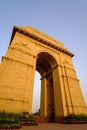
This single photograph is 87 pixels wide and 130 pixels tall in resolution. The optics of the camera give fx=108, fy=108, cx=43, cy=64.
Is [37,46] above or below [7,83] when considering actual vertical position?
above

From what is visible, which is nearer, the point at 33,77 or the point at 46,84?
the point at 33,77

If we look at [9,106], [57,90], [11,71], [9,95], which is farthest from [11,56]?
[57,90]

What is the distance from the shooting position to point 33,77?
1348 centimetres

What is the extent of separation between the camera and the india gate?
34.8 feet

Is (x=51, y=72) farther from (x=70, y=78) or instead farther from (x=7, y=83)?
(x=7, y=83)

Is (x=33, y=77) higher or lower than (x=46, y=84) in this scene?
lower

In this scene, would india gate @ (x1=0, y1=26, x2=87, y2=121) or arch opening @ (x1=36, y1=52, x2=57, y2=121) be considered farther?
arch opening @ (x1=36, y1=52, x2=57, y2=121)

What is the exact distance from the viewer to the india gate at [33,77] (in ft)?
34.8

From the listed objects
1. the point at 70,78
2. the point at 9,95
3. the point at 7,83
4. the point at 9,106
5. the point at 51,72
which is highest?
the point at 51,72

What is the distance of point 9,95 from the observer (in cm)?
1009

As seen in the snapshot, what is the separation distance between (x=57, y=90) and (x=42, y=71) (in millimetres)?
6852

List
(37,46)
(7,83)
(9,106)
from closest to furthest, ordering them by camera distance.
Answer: (9,106) → (7,83) → (37,46)

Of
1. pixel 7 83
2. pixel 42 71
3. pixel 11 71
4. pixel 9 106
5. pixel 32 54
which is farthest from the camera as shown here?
pixel 42 71

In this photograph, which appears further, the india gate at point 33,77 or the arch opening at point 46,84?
the arch opening at point 46,84
